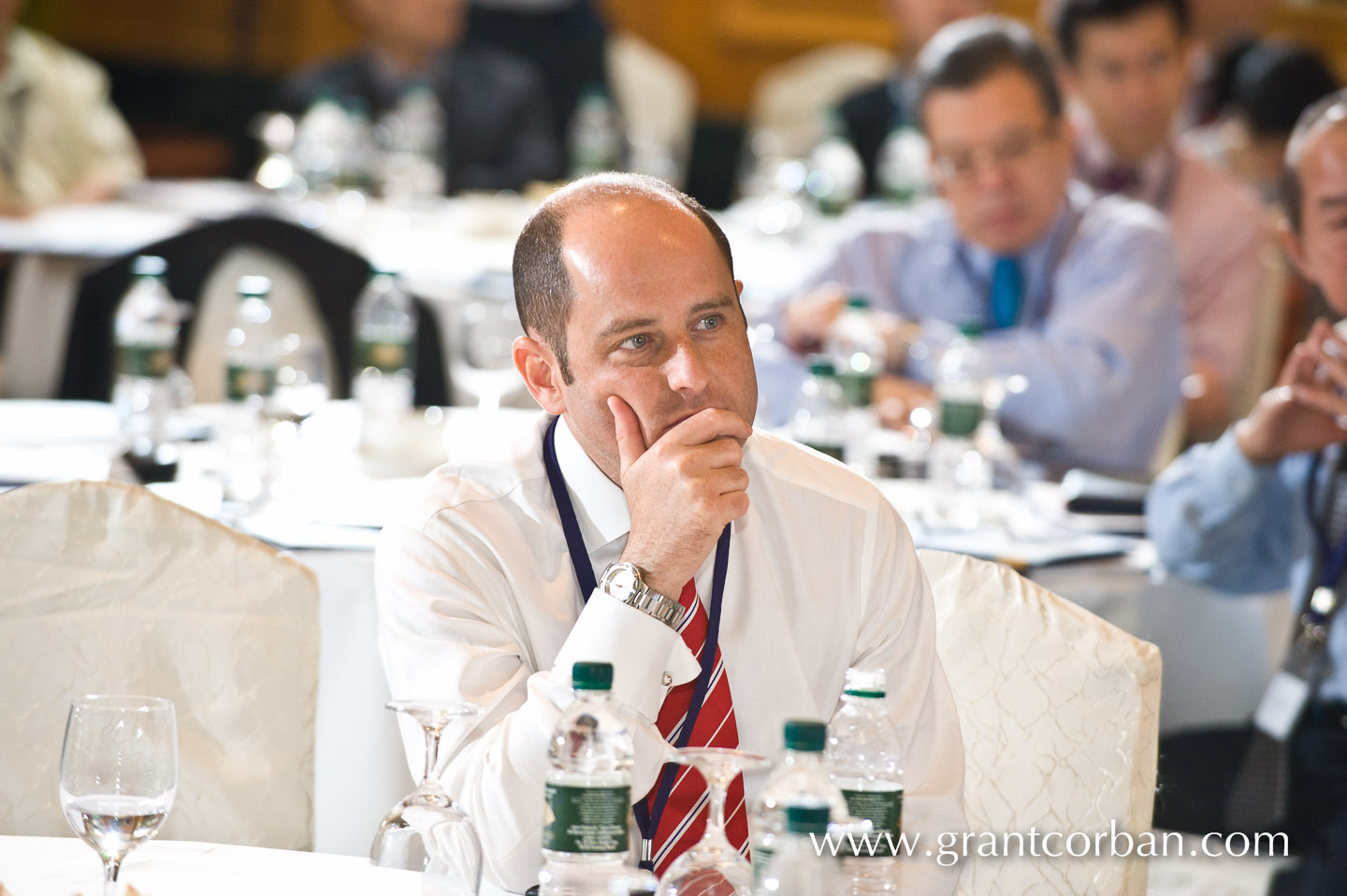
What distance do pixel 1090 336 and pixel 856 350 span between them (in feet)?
1.80

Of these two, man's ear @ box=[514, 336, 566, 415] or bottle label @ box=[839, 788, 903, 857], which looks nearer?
bottle label @ box=[839, 788, 903, 857]

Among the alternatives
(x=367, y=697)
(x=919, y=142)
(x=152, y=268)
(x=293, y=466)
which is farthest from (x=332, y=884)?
(x=919, y=142)

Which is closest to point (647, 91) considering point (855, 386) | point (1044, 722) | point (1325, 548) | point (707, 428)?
point (855, 386)

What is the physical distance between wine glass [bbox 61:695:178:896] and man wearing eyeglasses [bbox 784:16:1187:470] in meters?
2.41

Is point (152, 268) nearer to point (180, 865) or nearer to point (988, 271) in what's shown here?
point (988, 271)

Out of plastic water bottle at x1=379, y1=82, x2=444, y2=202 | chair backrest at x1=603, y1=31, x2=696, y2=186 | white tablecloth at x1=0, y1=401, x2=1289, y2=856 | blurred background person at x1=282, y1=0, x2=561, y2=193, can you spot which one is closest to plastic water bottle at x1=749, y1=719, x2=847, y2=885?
white tablecloth at x1=0, y1=401, x2=1289, y2=856

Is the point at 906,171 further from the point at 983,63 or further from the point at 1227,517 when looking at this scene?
the point at 1227,517

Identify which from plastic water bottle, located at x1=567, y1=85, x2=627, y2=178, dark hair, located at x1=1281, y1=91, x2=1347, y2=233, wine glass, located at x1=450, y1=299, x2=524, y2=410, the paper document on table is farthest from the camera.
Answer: plastic water bottle, located at x1=567, y1=85, x2=627, y2=178

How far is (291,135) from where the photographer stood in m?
5.89

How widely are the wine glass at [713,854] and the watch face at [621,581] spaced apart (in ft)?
0.94

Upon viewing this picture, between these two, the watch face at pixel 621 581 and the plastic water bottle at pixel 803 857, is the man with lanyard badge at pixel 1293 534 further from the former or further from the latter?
the plastic water bottle at pixel 803 857

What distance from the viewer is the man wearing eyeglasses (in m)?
3.55

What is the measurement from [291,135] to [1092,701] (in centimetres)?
471

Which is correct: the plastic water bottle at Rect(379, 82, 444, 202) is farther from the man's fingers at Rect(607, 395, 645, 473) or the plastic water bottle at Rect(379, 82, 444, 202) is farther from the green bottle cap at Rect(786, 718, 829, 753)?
the green bottle cap at Rect(786, 718, 829, 753)
